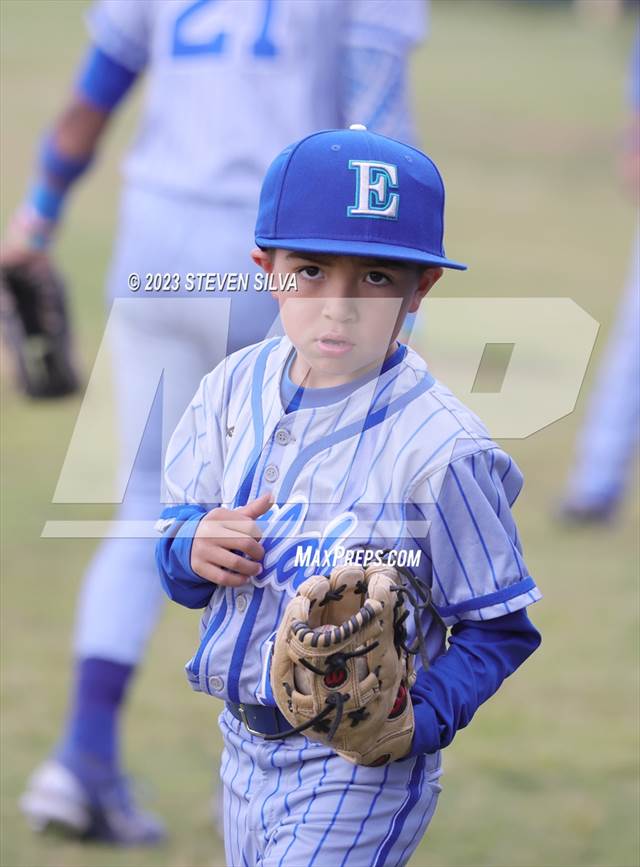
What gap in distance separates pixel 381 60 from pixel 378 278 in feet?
2.97

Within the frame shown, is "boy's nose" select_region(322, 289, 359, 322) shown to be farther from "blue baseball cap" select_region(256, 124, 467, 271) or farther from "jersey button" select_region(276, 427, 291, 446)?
"jersey button" select_region(276, 427, 291, 446)

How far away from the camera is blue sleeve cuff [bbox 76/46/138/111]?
9.30 feet

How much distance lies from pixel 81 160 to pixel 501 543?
1599mm

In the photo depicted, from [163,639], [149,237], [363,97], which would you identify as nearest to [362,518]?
[363,97]

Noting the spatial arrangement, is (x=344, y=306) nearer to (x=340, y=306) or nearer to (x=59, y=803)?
(x=340, y=306)

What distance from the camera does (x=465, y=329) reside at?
6.48 ft

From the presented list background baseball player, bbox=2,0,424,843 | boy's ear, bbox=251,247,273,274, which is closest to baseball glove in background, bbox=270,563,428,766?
boy's ear, bbox=251,247,273,274

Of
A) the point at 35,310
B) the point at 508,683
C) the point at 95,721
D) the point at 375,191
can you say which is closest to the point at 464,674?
the point at 375,191

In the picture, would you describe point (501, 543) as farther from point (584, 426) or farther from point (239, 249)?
point (584, 426)

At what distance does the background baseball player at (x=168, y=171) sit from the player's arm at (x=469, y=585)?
0.71m

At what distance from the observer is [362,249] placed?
1638mm

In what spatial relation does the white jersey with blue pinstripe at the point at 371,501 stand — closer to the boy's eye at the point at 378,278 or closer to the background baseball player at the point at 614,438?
the boy's eye at the point at 378,278

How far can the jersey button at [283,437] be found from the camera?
175 cm

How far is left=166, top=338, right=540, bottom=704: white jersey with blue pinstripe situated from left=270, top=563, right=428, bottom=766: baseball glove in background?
0.23 ft
